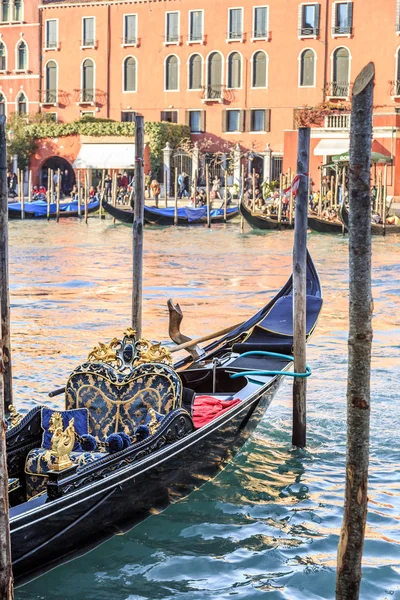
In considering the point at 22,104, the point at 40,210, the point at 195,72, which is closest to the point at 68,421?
the point at 40,210

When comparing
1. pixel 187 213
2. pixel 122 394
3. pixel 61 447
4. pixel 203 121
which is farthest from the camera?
pixel 203 121

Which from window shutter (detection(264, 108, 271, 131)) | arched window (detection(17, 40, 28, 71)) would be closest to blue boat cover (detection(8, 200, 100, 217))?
window shutter (detection(264, 108, 271, 131))

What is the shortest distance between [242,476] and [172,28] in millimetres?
19232

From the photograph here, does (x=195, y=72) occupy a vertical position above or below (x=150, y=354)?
above

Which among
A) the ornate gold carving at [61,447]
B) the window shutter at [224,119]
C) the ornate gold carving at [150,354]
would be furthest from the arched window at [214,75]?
the ornate gold carving at [61,447]

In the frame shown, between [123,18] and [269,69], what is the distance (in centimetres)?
370

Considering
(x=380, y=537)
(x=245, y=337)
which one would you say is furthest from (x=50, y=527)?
(x=245, y=337)

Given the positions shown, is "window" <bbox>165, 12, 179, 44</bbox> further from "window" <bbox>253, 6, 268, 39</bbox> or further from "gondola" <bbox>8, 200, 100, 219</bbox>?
"gondola" <bbox>8, 200, 100, 219</bbox>

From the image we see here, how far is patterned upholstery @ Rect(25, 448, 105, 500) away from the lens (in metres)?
3.19

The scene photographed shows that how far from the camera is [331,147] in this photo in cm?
1911

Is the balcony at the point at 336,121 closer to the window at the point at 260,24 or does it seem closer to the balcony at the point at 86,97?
the window at the point at 260,24

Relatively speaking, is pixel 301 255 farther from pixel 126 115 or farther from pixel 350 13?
pixel 126 115

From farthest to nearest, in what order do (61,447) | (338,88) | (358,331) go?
(338,88), (61,447), (358,331)

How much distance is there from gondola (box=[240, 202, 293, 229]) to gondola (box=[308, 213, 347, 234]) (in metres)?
0.82
